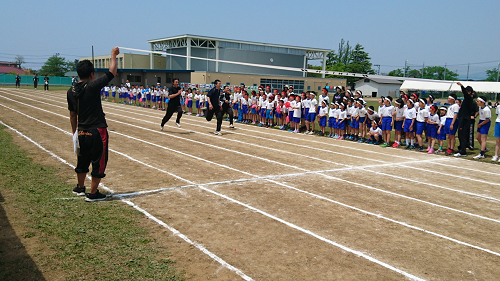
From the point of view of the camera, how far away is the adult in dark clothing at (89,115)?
576 cm

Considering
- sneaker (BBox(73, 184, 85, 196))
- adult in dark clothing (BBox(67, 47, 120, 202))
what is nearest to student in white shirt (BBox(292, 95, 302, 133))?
adult in dark clothing (BBox(67, 47, 120, 202))

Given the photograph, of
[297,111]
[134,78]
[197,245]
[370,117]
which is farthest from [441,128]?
[134,78]

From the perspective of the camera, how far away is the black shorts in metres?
5.82

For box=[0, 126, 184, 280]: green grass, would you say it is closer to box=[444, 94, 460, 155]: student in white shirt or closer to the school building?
box=[444, 94, 460, 155]: student in white shirt

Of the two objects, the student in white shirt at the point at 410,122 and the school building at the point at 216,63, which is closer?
the student in white shirt at the point at 410,122

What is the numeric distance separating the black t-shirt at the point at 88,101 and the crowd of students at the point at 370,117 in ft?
34.7

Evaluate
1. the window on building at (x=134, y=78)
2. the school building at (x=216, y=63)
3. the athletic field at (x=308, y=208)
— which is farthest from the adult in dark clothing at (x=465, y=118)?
the window on building at (x=134, y=78)

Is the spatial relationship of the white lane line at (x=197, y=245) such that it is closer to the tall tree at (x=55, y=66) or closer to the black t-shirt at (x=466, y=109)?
the black t-shirt at (x=466, y=109)

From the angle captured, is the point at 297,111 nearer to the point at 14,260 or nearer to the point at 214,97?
the point at 214,97

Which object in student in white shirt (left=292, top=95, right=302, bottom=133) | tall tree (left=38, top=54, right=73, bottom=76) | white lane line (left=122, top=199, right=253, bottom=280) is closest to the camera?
white lane line (left=122, top=199, right=253, bottom=280)

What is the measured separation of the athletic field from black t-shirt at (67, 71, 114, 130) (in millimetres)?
1339

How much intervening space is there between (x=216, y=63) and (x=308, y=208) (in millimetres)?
62360

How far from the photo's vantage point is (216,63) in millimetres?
66500

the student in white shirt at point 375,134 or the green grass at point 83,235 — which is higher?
the student in white shirt at point 375,134
